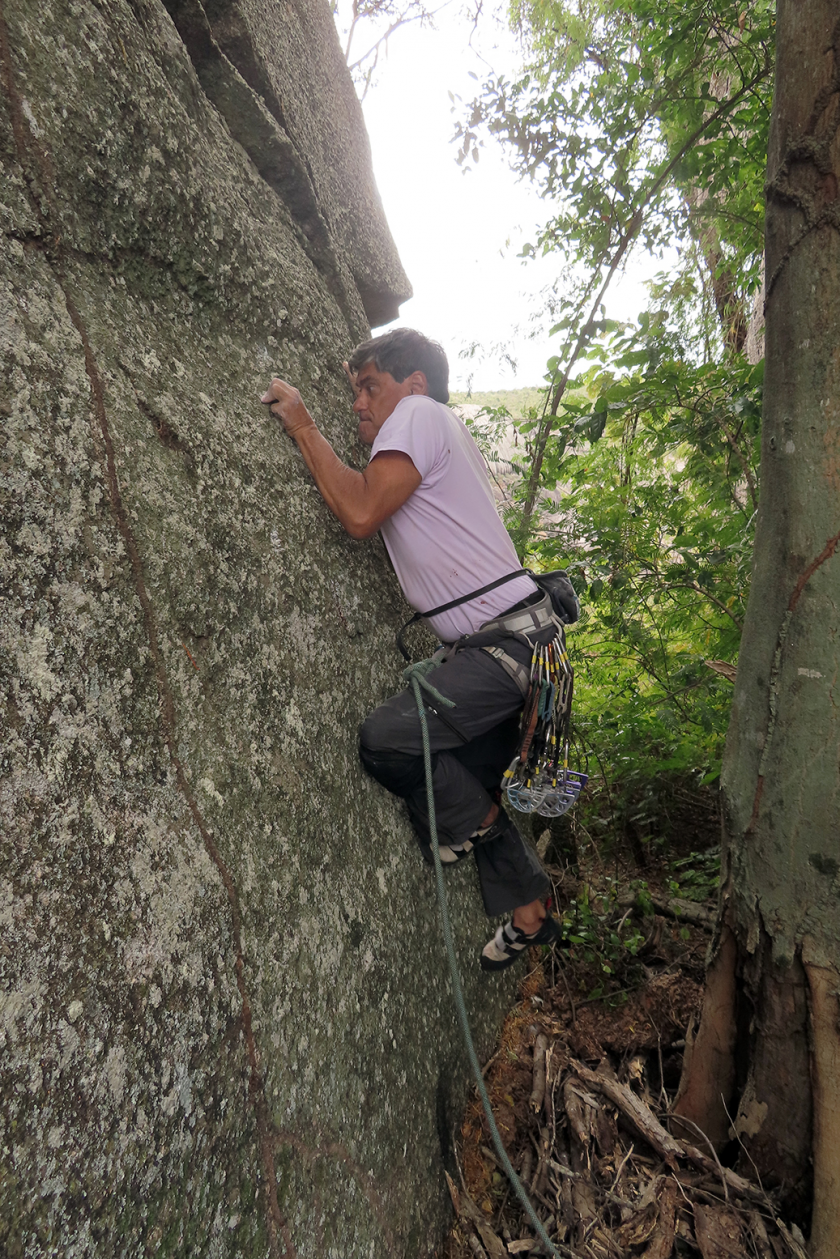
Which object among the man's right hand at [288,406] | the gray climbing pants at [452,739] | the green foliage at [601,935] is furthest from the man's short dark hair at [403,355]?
the green foliage at [601,935]

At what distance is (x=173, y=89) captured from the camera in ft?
7.95

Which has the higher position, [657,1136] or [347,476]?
[347,476]

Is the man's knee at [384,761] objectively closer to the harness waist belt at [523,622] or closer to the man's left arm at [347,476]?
the harness waist belt at [523,622]

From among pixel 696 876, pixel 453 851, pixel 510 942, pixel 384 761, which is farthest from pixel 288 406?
pixel 696 876

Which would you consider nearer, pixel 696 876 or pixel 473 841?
pixel 473 841

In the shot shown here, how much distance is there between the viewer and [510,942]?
302 centimetres

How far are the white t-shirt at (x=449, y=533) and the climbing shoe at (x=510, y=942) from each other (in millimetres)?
1321

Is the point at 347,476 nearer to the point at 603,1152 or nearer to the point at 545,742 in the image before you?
the point at 545,742

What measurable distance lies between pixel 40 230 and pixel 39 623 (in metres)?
1.03

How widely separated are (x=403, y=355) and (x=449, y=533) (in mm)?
808

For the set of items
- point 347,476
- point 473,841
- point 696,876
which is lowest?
point 696,876

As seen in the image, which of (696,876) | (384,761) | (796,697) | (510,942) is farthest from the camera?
(696,876)

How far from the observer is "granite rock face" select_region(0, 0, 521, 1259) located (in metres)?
1.38

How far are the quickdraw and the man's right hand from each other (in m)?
1.16
